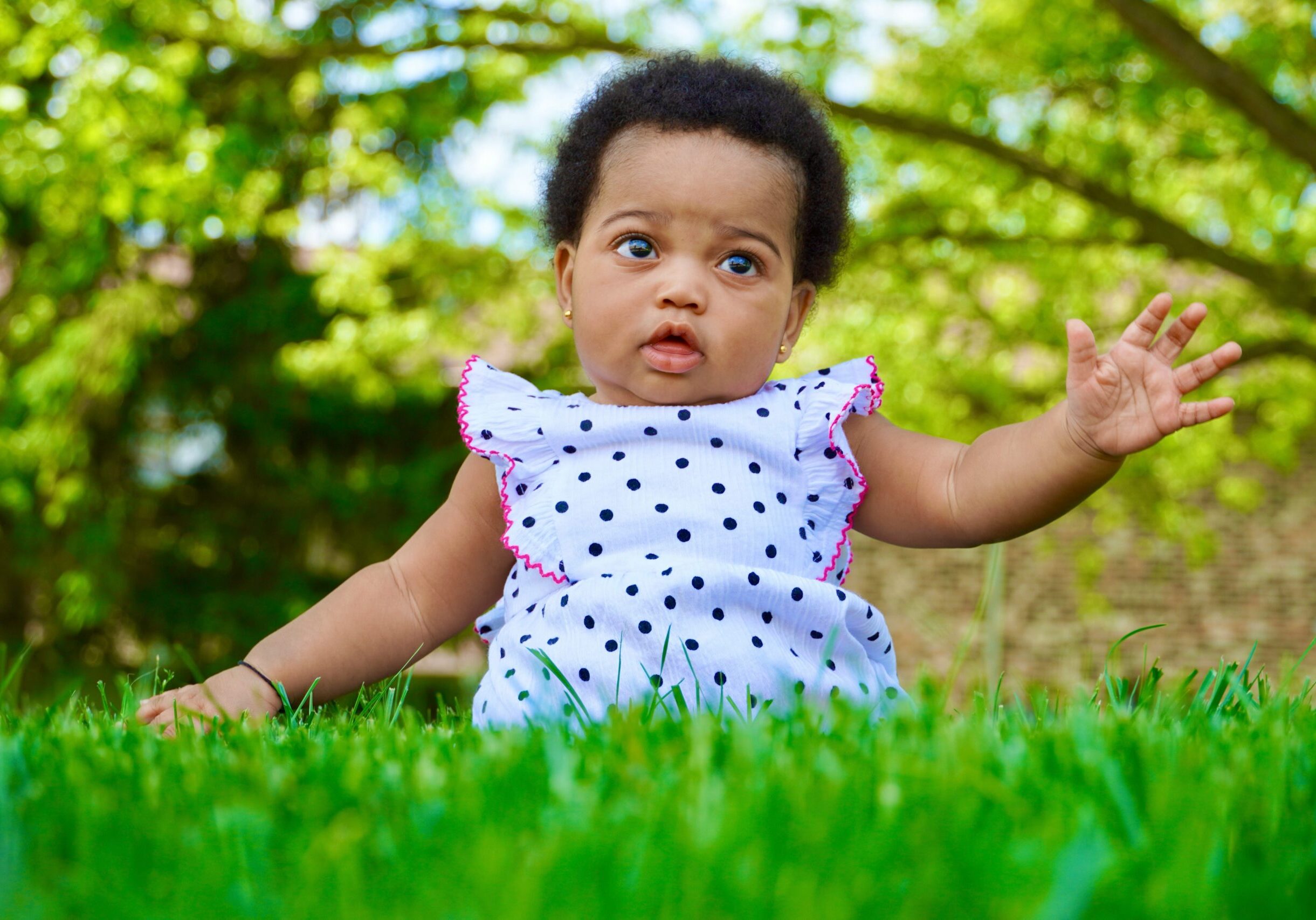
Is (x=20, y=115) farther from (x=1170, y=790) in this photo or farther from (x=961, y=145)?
(x=1170, y=790)

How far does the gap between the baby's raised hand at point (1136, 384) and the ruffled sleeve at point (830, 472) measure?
16.0 inches

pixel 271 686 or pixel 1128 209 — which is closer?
pixel 271 686

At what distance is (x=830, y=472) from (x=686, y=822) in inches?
55.6

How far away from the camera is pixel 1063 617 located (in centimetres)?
1384

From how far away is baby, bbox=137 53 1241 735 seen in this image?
6.42ft

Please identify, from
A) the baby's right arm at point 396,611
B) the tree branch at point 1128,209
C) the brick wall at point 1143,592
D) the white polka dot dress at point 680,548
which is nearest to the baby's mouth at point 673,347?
the white polka dot dress at point 680,548

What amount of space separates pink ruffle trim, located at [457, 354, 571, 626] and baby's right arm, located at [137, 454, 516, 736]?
0.20 feet

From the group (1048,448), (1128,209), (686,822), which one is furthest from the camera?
(1128,209)

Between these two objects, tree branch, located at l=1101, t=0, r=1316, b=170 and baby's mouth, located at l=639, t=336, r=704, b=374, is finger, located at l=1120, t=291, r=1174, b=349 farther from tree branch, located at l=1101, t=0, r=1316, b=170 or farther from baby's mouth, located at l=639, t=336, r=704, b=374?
tree branch, located at l=1101, t=0, r=1316, b=170

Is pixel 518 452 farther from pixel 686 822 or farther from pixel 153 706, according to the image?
pixel 686 822

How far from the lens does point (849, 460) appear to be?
2.24 m

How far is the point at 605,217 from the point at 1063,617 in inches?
502

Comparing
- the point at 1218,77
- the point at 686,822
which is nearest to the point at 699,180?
the point at 686,822

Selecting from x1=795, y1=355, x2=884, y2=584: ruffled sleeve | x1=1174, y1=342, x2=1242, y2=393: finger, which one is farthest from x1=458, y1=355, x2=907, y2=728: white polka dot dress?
x1=1174, y1=342, x2=1242, y2=393: finger
